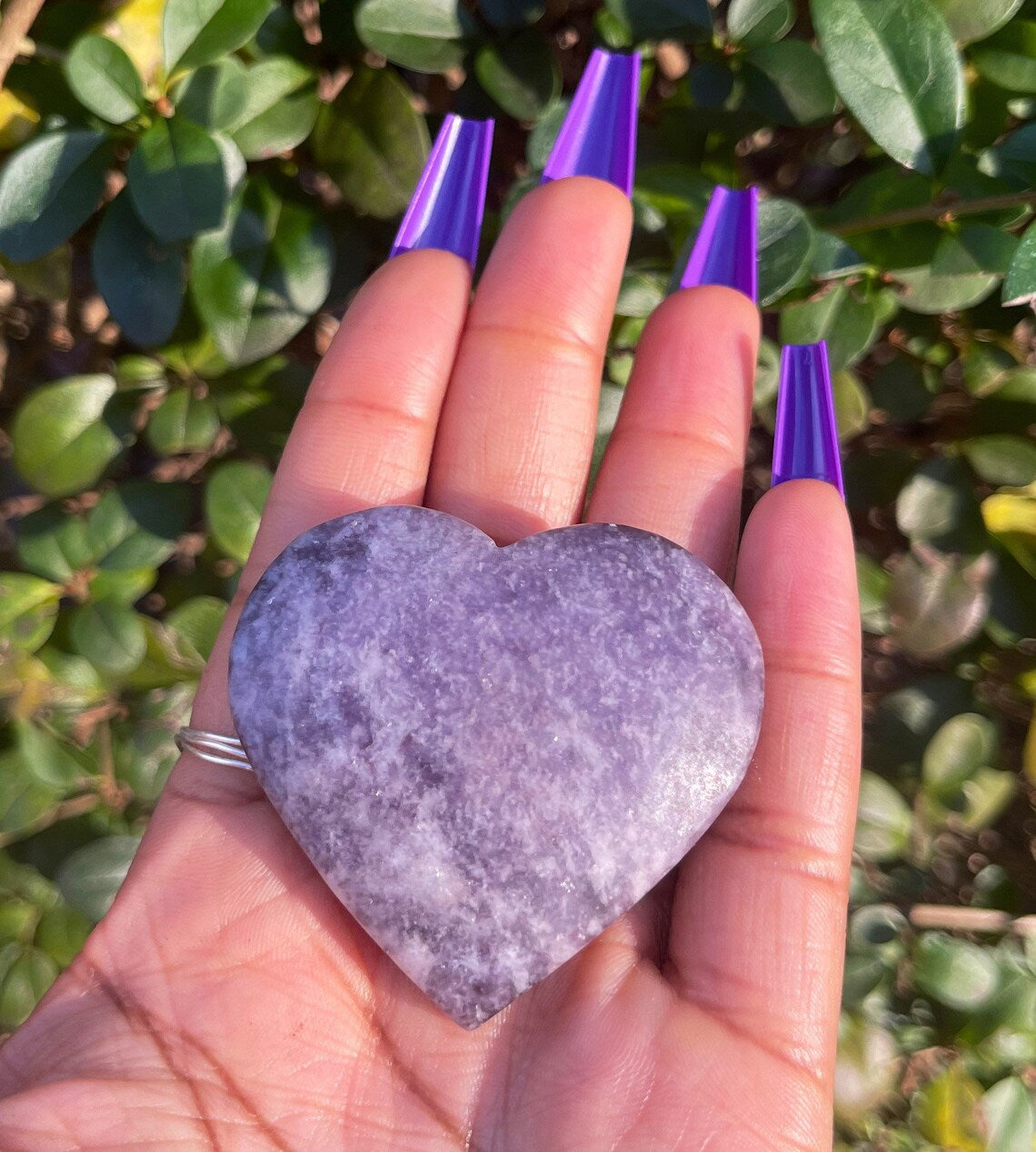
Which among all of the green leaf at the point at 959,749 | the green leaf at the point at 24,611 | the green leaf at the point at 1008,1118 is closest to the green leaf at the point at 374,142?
the green leaf at the point at 24,611

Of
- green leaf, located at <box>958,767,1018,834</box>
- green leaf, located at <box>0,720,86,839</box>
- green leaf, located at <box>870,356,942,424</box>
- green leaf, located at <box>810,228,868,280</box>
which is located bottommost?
green leaf, located at <box>958,767,1018,834</box>

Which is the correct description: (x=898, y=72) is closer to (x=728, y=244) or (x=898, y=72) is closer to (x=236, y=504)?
(x=728, y=244)

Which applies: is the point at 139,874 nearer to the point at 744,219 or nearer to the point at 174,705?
the point at 174,705

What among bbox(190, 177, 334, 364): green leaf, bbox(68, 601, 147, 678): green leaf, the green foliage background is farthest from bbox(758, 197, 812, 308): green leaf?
bbox(68, 601, 147, 678): green leaf

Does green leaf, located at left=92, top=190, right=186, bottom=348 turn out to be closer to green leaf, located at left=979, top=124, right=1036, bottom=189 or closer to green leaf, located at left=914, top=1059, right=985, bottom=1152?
green leaf, located at left=979, top=124, right=1036, bottom=189

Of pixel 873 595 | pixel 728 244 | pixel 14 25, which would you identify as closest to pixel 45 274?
pixel 14 25

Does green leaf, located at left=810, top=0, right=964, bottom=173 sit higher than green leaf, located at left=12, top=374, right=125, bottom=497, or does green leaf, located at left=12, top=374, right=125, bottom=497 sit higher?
green leaf, located at left=810, top=0, right=964, bottom=173

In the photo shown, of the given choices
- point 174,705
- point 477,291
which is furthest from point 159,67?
point 174,705
